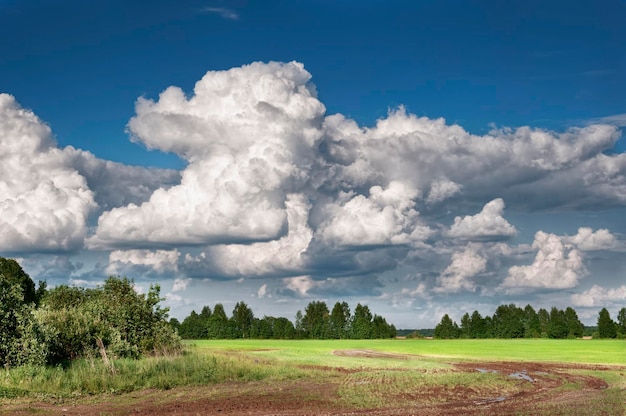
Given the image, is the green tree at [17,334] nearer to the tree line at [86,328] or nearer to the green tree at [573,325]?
the tree line at [86,328]

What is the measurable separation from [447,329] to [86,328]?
150 metres

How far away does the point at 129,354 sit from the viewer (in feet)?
177

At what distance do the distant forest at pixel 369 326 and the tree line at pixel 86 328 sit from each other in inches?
5026

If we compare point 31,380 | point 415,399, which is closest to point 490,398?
point 415,399

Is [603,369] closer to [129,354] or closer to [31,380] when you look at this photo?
[129,354]

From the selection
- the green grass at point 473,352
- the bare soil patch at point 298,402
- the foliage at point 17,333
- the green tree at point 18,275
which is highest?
the green tree at point 18,275

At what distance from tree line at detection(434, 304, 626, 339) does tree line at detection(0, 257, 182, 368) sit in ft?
444

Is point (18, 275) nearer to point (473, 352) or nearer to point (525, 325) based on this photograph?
point (473, 352)

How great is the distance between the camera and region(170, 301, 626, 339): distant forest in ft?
578

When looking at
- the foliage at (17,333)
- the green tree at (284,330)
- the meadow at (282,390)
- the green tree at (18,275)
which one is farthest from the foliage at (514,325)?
the foliage at (17,333)

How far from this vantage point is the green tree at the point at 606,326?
544ft

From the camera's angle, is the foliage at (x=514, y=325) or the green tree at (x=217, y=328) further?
the green tree at (x=217, y=328)

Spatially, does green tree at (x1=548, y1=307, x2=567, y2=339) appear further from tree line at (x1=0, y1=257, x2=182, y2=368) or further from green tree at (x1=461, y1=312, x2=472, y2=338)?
tree line at (x1=0, y1=257, x2=182, y2=368)

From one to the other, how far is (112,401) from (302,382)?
14178 millimetres
